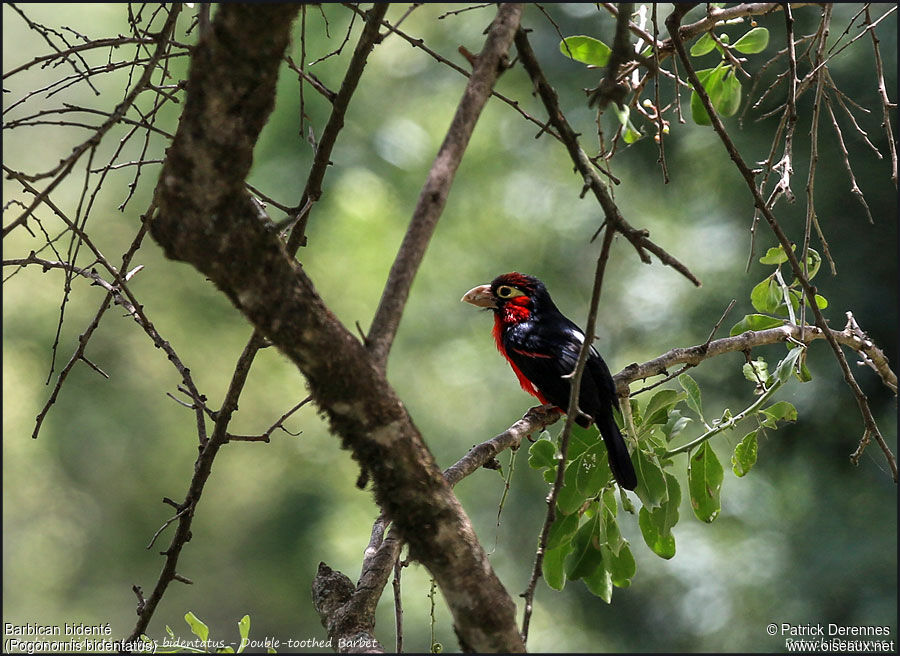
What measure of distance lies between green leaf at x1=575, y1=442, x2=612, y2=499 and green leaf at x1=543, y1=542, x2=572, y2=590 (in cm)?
13

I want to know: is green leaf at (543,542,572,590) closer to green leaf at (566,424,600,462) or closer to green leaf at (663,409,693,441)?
green leaf at (566,424,600,462)

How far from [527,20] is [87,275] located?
508 centimetres

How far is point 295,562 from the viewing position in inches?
291

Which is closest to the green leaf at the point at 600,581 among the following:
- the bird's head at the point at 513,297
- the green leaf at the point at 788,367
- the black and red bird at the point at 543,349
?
the black and red bird at the point at 543,349

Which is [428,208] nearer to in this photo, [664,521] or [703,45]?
[664,521]

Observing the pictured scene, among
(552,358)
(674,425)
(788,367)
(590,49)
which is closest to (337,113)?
(590,49)

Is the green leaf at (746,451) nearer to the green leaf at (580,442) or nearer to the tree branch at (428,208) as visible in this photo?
the green leaf at (580,442)

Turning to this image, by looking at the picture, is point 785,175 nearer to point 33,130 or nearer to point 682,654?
point 682,654

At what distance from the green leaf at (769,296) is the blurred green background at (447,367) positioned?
1.30m

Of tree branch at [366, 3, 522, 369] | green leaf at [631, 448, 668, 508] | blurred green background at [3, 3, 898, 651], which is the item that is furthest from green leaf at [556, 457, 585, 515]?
blurred green background at [3, 3, 898, 651]

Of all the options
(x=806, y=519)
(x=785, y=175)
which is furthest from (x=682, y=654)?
(x=785, y=175)

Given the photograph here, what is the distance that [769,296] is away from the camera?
201 cm

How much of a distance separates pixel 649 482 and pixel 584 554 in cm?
21

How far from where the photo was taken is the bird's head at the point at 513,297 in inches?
133
